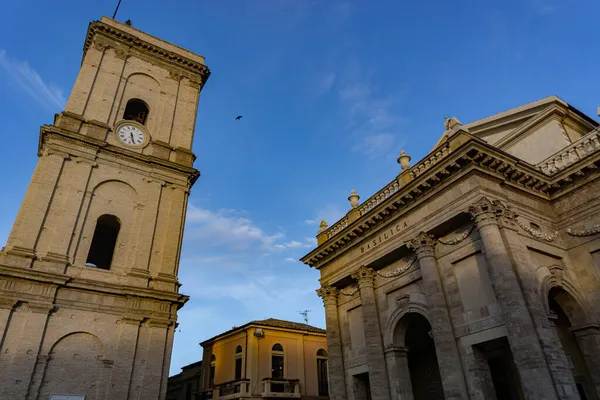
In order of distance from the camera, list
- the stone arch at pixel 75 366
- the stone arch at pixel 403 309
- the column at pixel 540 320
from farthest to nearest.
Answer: the stone arch at pixel 75 366, the stone arch at pixel 403 309, the column at pixel 540 320

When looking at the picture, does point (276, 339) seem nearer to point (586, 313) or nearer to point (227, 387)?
point (227, 387)

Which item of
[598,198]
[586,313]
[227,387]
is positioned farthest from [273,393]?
[598,198]

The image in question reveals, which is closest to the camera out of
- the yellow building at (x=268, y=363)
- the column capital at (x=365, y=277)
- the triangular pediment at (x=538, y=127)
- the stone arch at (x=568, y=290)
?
the stone arch at (x=568, y=290)

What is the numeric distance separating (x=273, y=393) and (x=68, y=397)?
1572cm

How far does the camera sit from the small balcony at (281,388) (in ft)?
95.1

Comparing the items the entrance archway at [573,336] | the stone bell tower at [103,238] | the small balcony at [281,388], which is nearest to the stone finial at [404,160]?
the entrance archway at [573,336]

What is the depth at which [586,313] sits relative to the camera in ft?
45.2

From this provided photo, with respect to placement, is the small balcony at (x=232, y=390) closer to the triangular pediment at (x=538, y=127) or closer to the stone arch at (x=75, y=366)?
the stone arch at (x=75, y=366)

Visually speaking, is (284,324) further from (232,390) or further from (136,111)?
(136,111)

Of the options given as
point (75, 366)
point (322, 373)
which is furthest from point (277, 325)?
point (75, 366)

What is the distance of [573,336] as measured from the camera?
560 inches

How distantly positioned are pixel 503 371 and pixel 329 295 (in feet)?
26.6

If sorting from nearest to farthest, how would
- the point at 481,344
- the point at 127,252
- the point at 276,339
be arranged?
1. the point at 481,344
2. the point at 127,252
3. the point at 276,339

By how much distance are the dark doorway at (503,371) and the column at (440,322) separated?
98 cm
